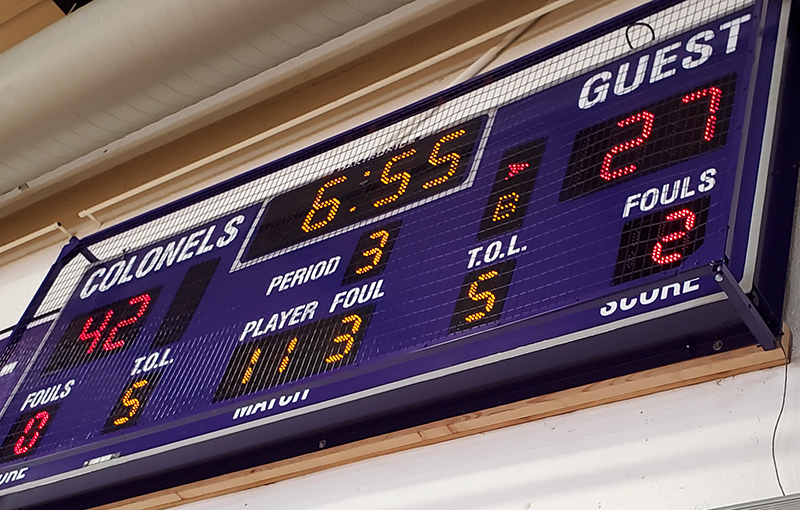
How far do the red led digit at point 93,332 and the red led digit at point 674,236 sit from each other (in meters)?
1.87

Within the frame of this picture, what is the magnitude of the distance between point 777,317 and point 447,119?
Result: 47.9 inches

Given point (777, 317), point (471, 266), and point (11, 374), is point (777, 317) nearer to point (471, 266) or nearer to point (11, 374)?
point (471, 266)

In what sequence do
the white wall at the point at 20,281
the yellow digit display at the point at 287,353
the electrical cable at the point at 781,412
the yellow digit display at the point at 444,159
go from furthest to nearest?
1. the white wall at the point at 20,281
2. the yellow digit display at the point at 444,159
3. the yellow digit display at the point at 287,353
4. the electrical cable at the point at 781,412

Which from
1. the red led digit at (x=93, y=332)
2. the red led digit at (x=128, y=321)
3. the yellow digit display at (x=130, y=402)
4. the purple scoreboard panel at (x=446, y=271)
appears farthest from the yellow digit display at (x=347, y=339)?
the red led digit at (x=93, y=332)

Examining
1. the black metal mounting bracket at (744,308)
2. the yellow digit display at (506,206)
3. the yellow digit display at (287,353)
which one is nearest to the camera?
the black metal mounting bracket at (744,308)

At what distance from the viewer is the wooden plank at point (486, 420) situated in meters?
2.09

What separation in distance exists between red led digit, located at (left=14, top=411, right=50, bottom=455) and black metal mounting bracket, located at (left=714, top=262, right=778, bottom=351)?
2058 mm

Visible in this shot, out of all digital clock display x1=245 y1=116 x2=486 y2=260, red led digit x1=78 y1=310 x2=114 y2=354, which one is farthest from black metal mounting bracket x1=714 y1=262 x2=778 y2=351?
red led digit x1=78 y1=310 x2=114 y2=354

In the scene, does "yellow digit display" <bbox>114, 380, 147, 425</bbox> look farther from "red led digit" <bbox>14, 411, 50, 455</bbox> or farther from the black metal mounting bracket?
the black metal mounting bracket

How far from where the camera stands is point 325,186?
300 cm

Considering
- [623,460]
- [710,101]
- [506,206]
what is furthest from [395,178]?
[623,460]

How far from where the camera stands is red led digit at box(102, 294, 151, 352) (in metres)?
3.05

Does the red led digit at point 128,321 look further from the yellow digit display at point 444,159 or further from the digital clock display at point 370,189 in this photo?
the yellow digit display at point 444,159

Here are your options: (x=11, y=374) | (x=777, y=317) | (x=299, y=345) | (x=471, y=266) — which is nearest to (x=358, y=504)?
(x=299, y=345)
